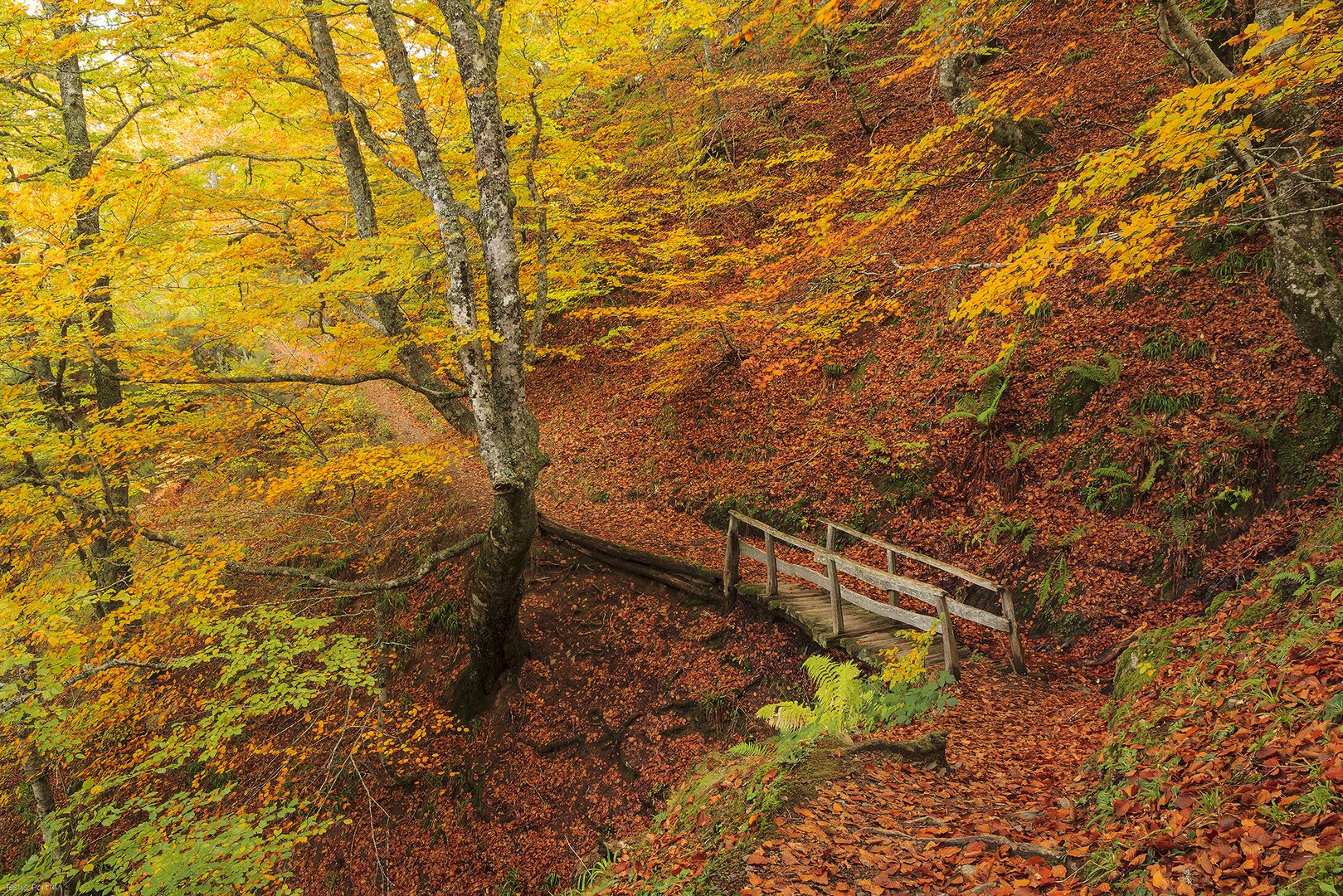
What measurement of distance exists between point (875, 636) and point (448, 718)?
6219 mm

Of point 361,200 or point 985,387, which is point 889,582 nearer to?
point 985,387

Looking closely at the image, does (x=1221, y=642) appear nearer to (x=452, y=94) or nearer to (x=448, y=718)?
(x=448, y=718)

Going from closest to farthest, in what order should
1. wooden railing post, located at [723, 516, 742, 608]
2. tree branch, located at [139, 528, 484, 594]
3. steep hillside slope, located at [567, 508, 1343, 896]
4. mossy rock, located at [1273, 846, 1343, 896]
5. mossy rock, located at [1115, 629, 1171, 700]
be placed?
mossy rock, located at [1273, 846, 1343, 896] → steep hillside slope, located at [567, 508, 1343, 896] → mossy rock, located at [1115, 629, 1171, 700] → tree branch, located at [139, 528, 484, 594] → wooden railing post, located at [723, 516, 742, 608]

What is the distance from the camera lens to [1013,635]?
22.7ft

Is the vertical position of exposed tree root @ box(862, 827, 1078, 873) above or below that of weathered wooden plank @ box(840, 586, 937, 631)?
below

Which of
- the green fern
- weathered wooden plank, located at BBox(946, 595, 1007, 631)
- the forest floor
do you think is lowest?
the forest floor

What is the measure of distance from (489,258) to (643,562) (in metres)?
5.30

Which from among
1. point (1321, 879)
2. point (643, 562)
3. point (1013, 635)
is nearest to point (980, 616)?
point (1013, 635)

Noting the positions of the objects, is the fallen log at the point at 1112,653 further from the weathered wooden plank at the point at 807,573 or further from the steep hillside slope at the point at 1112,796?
the weathered wooden plank at the point at 807,573

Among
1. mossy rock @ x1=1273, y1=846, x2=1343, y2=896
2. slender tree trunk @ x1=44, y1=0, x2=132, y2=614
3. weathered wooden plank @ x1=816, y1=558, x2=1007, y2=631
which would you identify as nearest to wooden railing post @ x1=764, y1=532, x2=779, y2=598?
weathered wooden plank @ x1=816, y1=558, x2=1007, y2=631

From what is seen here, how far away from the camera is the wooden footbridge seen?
22.6ft

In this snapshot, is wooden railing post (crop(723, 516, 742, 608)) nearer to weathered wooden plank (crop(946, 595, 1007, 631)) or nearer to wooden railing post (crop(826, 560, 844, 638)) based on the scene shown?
wooden railing post (crop(826, 560, 844, 638))

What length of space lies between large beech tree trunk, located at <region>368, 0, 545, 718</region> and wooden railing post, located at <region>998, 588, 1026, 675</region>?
561cm

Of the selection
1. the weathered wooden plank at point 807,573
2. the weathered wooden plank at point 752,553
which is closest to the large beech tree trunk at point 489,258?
the weathered wooden plank at point 752,553
